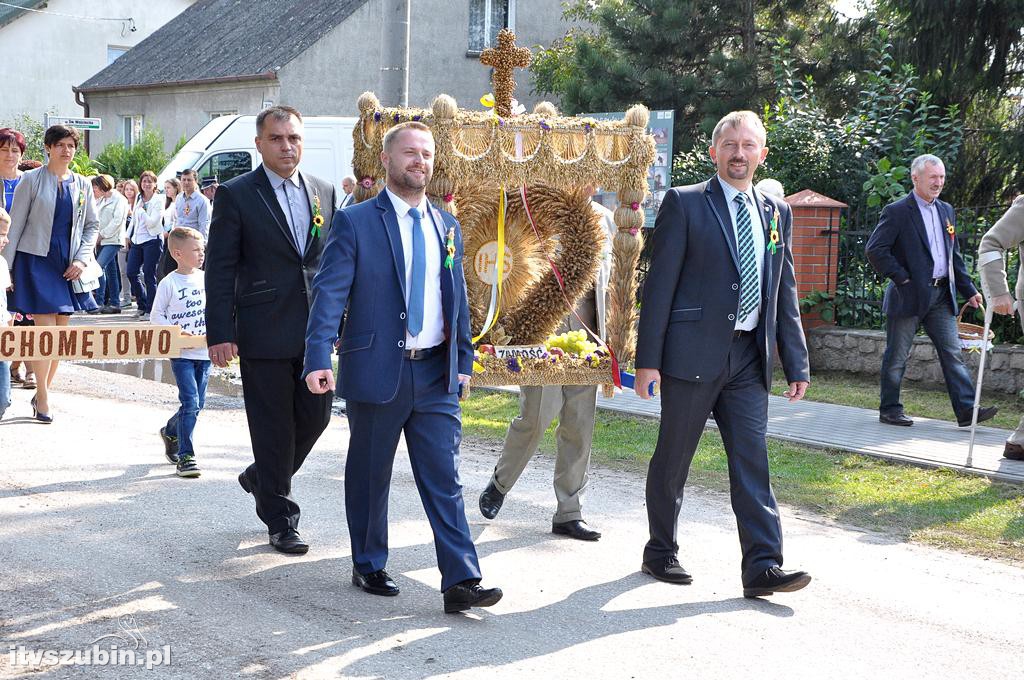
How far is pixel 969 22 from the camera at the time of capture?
15562 mm

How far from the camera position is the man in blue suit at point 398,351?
5.35 m

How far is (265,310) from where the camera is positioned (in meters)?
6.12

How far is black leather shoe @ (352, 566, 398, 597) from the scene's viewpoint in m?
5.54

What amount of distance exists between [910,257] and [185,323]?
5.97 meters

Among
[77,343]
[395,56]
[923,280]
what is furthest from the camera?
[395,56]

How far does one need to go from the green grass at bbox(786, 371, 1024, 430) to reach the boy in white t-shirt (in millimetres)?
6264

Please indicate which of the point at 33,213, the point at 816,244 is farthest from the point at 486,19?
the point at 33,213

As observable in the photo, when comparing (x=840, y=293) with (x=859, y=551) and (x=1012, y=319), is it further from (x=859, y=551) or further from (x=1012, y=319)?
(x=859, y=551)

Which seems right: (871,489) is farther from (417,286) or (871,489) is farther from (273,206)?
(273,206)

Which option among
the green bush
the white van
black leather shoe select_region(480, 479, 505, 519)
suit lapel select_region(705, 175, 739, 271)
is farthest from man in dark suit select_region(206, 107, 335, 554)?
the green bush

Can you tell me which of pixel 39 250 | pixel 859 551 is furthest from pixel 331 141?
pixel 859 551

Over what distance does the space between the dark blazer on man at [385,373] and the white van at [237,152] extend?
1389 centimetres

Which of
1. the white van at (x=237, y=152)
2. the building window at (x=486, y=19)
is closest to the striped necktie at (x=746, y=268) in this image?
the white van at (x=237, y=152)

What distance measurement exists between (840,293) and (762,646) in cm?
946
